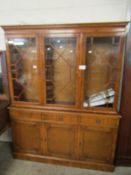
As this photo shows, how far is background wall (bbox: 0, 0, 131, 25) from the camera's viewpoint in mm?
2004

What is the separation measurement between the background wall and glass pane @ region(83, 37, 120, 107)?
1.53 feet

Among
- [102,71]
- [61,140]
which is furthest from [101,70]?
[61,140]

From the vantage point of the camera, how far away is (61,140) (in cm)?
212

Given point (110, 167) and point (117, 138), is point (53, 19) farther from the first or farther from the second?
point (110, 167)

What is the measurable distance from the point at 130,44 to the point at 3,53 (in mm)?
1700

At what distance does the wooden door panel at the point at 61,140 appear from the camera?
6.78 ft

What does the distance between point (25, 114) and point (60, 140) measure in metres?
0.64

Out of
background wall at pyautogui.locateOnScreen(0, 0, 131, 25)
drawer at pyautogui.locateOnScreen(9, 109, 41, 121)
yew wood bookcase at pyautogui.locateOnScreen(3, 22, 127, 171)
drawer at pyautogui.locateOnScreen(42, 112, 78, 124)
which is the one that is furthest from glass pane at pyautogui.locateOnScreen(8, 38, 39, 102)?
background wall at pyautogui.locateOnScreen(0, 0, 131, 25)

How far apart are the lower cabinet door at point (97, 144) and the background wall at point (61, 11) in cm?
157

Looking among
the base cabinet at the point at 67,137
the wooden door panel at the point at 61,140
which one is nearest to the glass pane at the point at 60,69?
the base cabinet at the point at 67,137

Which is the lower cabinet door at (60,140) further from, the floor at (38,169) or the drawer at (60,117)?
the floor at (38,169)

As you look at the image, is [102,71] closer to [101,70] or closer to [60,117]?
[101,70]

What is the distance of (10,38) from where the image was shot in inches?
76.0

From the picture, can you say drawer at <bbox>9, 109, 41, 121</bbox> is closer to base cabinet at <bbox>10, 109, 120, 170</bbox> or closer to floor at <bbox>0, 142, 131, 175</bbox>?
base cabinet at <bbox>10, 109, 120, 170</bbox>
